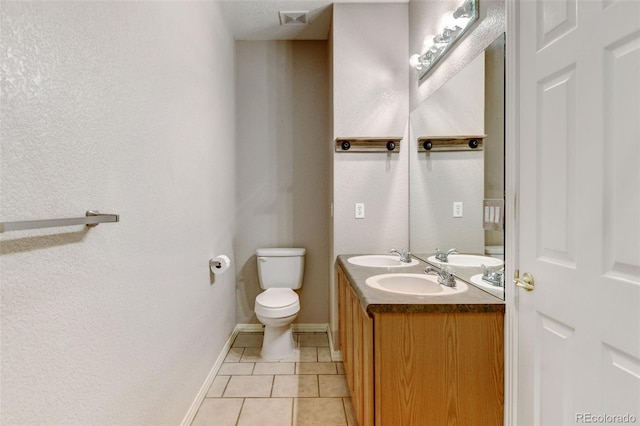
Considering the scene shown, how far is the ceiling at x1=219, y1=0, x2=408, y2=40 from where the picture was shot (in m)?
2.51

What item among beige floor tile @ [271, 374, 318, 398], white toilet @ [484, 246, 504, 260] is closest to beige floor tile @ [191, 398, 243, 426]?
beige floor tile @ [271, 374, 318, 398]

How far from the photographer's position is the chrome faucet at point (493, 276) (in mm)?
1397

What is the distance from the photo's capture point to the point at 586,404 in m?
0.93

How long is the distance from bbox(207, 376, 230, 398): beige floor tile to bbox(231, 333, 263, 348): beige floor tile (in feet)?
1.77

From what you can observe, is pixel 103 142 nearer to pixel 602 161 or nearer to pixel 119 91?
pixel 119 91

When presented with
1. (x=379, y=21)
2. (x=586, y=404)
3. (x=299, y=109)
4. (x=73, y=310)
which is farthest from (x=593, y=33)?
(x=299, y=109)

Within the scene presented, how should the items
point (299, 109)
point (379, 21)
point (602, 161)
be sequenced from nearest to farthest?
point (602, 161), point (379, 21), point (299, 109)

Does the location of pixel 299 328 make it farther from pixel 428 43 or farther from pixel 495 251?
pixel 428 43

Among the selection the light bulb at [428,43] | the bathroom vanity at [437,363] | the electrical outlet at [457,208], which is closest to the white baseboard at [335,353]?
the bathroom vanity at [437,363]

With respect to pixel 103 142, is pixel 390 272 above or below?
below

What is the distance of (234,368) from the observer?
2.43 meters

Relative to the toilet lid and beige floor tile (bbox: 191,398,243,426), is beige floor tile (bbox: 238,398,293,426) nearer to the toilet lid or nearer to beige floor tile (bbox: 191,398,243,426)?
beige floor tile (bbox: 191,398,243,426)

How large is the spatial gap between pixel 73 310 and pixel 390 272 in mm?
1477

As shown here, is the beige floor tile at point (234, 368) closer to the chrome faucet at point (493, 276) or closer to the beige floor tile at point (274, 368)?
the beige floor tile at point (274, 368)
